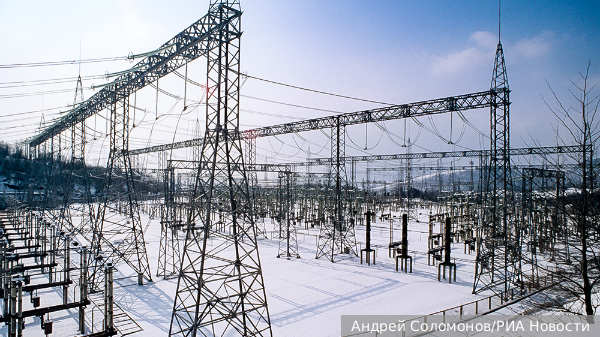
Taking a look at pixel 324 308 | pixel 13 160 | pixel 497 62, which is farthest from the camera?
pixel 13 160

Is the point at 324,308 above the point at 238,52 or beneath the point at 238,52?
beneath

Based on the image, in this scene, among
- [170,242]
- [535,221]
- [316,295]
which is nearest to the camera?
[316,295]

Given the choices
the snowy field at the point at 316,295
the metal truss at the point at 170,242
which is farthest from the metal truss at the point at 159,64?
the snowy field at the point at 316,295

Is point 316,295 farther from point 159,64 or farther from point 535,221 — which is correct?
point 535,221

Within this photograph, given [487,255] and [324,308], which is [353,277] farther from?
[487,255]

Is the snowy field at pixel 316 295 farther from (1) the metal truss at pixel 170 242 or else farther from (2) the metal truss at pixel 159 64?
(2) the metal truss at pixel 159 64

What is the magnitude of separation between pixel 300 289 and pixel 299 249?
8.30m

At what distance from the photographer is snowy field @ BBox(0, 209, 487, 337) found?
32.7 ft

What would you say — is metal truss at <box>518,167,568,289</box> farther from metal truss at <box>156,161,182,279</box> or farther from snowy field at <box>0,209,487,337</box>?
metal truss at <box>156,161,182,279</box>

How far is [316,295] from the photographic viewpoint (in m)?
12.3

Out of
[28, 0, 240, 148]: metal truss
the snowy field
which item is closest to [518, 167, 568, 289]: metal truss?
the snowy field

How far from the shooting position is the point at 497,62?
12.9m

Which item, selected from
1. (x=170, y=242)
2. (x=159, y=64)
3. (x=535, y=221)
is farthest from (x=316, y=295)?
(x=535, y=221)

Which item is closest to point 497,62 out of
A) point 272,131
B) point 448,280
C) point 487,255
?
point 487,255
